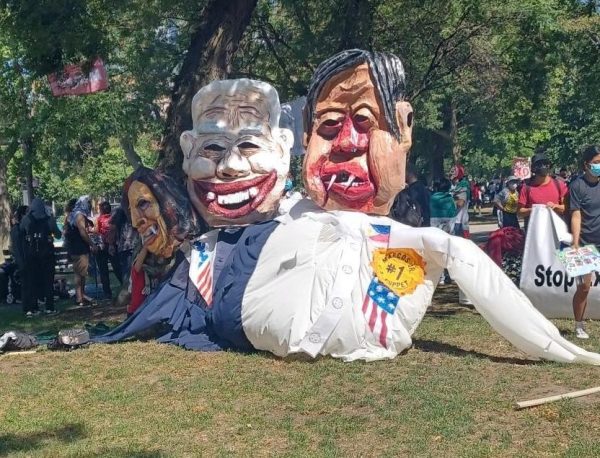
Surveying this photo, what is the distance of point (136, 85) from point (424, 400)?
15.0 metres

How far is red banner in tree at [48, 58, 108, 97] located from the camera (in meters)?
11.5

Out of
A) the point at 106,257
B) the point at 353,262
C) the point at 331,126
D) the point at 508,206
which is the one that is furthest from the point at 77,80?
the point at 353,262

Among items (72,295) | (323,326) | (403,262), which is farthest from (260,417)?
(72,295)

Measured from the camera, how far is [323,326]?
24.3 ft

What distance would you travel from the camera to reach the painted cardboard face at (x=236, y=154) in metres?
8.52

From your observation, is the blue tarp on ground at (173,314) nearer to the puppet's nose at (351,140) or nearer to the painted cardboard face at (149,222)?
the painted cardboard face at (149,222)

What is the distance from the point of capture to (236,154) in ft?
27.9

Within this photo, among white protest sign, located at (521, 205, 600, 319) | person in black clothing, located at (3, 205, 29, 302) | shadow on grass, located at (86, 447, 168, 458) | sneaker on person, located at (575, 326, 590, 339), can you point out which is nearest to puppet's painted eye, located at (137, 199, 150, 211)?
shadow on grass, located at (86, 447, 168, 458)

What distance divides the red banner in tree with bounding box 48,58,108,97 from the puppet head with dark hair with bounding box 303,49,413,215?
4398mm

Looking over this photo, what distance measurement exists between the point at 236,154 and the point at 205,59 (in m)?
2.88

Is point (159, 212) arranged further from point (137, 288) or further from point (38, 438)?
point (38, 438)

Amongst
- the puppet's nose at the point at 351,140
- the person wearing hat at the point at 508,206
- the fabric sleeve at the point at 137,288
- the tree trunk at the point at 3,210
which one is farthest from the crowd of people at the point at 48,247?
the tree trunk at the point at 3,210

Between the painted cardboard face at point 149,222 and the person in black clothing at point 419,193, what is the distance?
3674 mm

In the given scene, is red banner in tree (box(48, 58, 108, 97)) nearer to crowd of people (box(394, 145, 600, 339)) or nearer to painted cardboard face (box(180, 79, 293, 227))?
painted cardboard face (box(180, 79, 293, 227))
